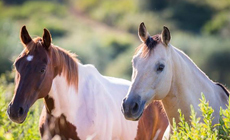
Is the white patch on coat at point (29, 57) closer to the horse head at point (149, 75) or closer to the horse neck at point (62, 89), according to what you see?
the horse neck at point (62, 89)

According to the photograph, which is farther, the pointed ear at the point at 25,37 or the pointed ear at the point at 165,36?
the pointed ear at the point at 25,37

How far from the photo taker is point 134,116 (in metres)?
4.89

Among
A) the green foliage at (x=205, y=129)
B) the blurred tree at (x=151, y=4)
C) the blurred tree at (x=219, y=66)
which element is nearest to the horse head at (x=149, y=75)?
the green foliage at (x=205, y=129)

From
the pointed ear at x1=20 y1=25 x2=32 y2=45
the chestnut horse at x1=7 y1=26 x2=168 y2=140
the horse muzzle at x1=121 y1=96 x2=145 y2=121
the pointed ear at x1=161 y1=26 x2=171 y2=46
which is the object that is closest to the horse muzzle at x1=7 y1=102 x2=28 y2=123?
the chestnut horse at x1=7 y1=26 x2=168 y2=140

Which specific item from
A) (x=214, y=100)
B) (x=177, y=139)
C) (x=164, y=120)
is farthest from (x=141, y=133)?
(x=177, y=139)

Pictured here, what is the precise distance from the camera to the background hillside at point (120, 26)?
37288 mm

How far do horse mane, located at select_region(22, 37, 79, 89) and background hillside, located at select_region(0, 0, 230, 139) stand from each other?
23242mm

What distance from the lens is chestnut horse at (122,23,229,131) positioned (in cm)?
501

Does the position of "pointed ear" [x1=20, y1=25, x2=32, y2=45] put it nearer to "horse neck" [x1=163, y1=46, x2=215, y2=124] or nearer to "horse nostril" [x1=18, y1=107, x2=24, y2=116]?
"horse nostril" [x1=18, y1=107, x2=24, y2=116]

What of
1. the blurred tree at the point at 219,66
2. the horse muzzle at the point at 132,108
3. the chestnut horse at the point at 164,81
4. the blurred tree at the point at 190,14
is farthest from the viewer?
the blurred tree at the point at 190,14

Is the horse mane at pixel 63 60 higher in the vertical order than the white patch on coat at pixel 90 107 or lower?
higher

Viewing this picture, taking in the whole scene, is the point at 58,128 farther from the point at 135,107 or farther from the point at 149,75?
the point at 149,75

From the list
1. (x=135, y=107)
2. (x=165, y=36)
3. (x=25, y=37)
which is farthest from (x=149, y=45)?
(x=25, y=37)

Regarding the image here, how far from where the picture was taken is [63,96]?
559cm
